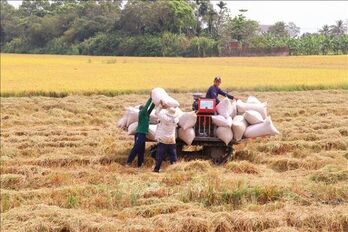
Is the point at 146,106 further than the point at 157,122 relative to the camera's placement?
No

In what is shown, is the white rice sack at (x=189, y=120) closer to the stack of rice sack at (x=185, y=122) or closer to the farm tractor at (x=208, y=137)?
the stack of rice sack at (x=185, y=122)

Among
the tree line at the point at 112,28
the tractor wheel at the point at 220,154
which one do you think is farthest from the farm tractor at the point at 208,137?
the tree line at the point at 112,28

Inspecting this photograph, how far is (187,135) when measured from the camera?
26.0 ft

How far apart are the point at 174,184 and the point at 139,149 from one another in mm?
1473

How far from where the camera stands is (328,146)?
877 cm

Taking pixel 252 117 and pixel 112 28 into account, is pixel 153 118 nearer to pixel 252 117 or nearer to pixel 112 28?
pixel 252 117

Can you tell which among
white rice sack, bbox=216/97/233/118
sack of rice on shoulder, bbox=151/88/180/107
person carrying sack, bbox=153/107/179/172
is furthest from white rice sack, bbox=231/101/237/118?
sack of rice on shoulder, bbox=151/88/180/107

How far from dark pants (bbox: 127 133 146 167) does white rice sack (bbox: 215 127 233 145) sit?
1.11 m

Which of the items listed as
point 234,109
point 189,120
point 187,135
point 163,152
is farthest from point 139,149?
point 234,109

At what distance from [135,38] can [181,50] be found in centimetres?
1322

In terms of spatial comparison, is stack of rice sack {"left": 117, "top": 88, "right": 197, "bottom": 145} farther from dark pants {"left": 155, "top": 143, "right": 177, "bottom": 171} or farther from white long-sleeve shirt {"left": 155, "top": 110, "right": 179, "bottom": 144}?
dark pants {"left": 155, "top": 143, "right": 177, "bottom": 171}

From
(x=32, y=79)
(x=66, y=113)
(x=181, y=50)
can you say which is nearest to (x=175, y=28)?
(x=181, y=50)

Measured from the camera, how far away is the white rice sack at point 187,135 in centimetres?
791

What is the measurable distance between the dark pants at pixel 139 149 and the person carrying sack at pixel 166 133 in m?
0.39
